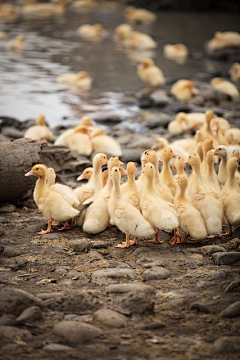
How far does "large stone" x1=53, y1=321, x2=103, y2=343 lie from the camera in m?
2.92

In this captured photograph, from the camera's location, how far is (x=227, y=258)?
163 inches

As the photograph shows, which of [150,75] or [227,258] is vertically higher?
[150,75]

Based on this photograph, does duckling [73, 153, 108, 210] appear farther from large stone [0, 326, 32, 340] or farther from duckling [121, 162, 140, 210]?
large stone [0, 326, 32, 340]

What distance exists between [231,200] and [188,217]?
652 millimetres

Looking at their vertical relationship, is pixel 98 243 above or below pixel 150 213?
below

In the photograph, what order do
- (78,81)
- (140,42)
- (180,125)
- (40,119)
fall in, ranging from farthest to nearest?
(140,42), (78,81), (180,125), (40,119)

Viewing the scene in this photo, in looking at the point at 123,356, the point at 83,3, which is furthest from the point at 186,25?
the point at 123,356

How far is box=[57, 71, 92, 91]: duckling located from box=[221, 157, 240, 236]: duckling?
924 cm

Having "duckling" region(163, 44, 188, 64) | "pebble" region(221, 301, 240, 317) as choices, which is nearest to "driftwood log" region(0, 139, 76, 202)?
"pebble" region(221, 301, 240, 317)

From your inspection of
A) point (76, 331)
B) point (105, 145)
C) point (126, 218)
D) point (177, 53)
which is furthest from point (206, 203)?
point (177, 53)

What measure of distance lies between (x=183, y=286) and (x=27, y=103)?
31.2 ft

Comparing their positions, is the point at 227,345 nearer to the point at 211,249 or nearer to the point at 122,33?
the point at 211,249

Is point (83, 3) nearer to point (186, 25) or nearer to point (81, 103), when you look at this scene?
point (186, 25)

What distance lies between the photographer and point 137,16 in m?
27.6
